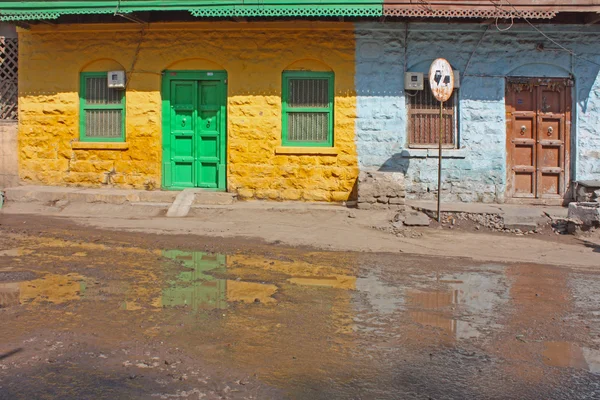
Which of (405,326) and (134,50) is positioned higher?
(134,50)

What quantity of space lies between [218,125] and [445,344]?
321 inches

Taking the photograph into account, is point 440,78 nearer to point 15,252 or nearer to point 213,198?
point 213,198

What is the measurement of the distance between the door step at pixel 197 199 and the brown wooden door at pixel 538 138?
5.14 m

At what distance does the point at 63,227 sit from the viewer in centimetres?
927

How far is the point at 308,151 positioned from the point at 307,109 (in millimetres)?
805

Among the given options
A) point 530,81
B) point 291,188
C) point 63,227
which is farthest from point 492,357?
point 530,81

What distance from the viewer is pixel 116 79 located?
1183cm

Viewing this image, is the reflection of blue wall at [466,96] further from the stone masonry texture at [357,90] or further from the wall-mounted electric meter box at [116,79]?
the wall-mounted electric meter box at [116,79]

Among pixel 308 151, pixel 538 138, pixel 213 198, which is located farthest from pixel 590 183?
pixel 213 198

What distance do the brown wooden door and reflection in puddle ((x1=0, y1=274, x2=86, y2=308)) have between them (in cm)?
827

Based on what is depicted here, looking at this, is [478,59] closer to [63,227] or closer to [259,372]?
[63,227]

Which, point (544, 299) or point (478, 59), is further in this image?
point (478, 59)

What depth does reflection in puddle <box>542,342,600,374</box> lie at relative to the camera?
4.23 metres

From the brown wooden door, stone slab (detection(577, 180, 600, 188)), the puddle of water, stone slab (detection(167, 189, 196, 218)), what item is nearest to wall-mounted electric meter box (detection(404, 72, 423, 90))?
the brown wooden door
